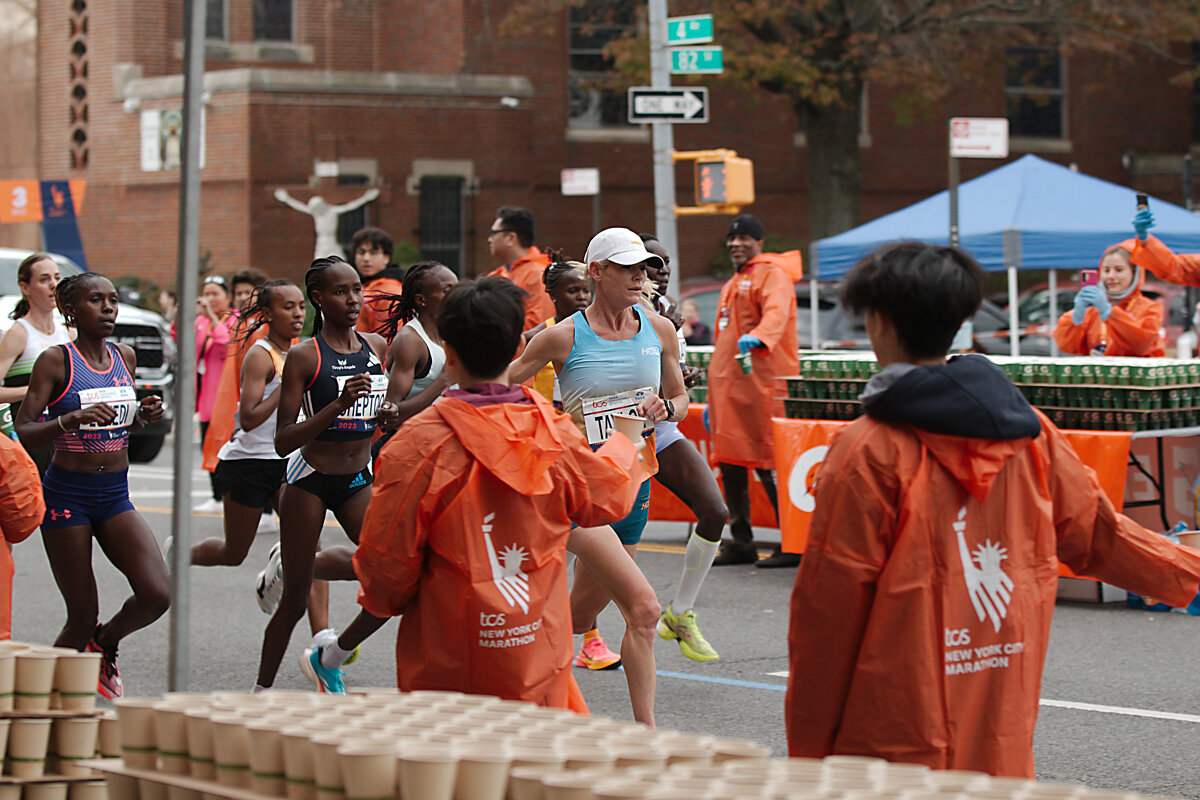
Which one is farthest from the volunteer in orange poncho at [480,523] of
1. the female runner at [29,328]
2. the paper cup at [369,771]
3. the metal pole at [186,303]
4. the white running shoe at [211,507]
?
the white running shoe at [211,507]

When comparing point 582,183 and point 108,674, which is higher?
point 582,183

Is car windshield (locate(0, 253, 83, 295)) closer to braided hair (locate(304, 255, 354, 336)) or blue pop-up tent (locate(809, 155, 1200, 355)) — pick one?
blue pop-up tent (locate(809, 155, 1200, 355))

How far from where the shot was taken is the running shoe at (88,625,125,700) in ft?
21.8

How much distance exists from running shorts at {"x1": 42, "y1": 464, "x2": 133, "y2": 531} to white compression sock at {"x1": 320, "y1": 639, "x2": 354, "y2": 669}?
3.32ft

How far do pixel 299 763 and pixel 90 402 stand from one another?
3834 millimetres

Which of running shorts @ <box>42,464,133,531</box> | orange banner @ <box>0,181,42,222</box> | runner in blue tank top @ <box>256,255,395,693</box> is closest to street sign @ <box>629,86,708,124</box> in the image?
runner in blue tank top @ <box>256,255,395,693</box>

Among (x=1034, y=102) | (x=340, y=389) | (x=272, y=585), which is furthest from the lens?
(x=1034, y=102)

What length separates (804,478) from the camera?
9.99 meters

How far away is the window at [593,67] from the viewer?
32.0m

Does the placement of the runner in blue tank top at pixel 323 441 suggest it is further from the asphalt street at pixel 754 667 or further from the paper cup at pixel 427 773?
the paper cup at pixel 427 773

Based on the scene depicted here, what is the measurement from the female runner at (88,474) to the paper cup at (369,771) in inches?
146

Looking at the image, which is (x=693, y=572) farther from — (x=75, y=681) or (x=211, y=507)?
(x=211, y=507)

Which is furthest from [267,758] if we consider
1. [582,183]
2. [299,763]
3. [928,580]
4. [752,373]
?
[582,183]

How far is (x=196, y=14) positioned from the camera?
3875 mm
